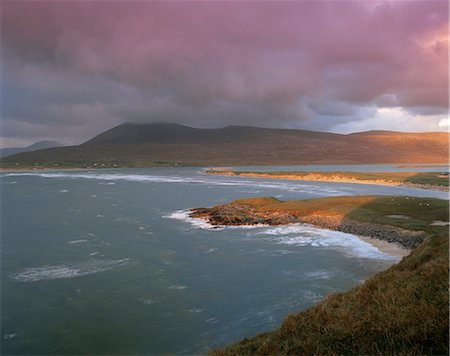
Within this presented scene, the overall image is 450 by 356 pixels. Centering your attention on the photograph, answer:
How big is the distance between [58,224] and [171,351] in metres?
29.5

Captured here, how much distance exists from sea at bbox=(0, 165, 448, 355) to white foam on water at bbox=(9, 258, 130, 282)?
0.23 feet

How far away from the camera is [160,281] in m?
20.3

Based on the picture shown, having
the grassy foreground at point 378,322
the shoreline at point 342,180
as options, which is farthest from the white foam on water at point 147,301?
the shoreline at point 342,180

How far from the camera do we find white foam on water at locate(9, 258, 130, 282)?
20938mm

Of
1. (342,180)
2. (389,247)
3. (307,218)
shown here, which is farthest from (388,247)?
(342,180)

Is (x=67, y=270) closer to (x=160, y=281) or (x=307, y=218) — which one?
(x=160, y=281)

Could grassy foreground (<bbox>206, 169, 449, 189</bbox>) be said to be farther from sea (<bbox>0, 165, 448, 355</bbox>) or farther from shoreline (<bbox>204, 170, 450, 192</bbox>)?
sea (<bbox>0, 165, 448, 355</bbox>)

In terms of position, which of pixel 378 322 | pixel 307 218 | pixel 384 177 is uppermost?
pixel 384 177

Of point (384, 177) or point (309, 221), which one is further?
point (384, 177)

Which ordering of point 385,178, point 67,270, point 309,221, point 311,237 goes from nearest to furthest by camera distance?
point 67,270
point 311,237
point 309,221
point 385,178

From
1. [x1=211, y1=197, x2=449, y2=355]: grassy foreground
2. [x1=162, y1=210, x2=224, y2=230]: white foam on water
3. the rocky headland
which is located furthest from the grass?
[x1=211, y1=197, x2=449, y2=355]: grassy foreground

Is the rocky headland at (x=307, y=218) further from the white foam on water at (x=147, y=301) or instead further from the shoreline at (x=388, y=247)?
the white foam on water at (x=147, y=301)

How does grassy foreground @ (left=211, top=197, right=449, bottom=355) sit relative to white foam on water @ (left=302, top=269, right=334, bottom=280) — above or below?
above

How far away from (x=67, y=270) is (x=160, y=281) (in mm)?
6412
